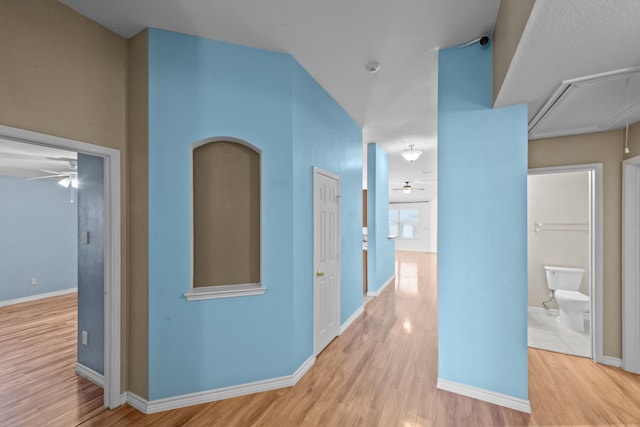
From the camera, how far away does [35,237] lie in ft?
17.5

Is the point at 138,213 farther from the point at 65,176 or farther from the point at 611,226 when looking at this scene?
the point at 65,176

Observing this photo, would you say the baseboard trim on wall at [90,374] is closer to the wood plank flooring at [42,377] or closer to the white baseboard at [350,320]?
the wood plank flooring at [42,377]

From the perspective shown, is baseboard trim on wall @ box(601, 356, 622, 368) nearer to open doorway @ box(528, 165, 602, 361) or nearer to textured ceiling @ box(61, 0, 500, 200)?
open doorway @ box(528, 165, 602, 361)

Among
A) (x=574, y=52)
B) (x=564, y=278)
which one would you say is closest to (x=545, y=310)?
(x=564, y=278)

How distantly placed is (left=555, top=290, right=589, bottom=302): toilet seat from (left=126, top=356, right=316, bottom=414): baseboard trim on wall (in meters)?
3.63

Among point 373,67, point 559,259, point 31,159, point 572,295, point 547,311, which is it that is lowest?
point 547,311

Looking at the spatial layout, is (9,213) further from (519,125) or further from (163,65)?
(519,125)

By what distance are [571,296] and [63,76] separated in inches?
227

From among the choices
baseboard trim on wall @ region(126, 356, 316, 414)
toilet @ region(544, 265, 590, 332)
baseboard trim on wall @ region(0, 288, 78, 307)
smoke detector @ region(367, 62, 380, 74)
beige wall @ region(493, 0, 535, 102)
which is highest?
smoke detector @ region(367, 62, 380, 74)

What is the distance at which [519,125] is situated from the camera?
209 cm

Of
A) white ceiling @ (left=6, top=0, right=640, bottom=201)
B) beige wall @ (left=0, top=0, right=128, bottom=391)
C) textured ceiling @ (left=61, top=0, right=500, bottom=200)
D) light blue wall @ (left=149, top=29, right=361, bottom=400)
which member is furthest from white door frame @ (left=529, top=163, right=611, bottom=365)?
beige wall @ (left=0, top=0, right=128, bottom=391)

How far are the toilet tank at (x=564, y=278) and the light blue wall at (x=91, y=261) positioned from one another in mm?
5628

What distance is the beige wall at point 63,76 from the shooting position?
5.28 feet

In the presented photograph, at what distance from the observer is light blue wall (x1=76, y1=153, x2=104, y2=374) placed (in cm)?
233
